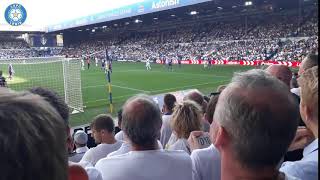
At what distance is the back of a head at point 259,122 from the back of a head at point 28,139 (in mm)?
872

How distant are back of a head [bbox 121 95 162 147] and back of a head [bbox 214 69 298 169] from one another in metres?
1.38

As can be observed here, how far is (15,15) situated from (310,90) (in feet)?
52.0

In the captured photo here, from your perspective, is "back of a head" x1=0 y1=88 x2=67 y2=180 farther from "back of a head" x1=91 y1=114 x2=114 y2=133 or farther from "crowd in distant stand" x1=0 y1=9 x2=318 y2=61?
"crowd in distant stand" x1=0 y1=9 x2=318 y2=61

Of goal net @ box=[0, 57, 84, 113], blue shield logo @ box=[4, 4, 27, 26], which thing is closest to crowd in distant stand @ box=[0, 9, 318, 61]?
goal net @ box=[0, 57, 84, 113]

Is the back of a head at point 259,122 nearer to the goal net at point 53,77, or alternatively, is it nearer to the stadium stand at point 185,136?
the stadium stand at point 185,136

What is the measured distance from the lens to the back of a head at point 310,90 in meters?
2.25

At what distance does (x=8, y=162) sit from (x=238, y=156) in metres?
1.05

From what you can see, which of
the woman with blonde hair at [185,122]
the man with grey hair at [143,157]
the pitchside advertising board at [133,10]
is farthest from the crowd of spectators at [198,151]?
the pitchside advertising board at [133,10]

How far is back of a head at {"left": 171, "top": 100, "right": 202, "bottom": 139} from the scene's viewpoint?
14.7 feet

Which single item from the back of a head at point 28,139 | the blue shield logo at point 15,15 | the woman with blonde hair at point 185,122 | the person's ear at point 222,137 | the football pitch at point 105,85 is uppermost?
the blue shield logo at point 15,15

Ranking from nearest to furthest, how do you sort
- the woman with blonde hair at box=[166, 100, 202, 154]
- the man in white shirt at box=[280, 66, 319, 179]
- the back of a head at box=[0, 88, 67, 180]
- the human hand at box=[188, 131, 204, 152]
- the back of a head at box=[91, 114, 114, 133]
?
1. the back of a head at box=[0, 88, 67, 180]
2. the man in white shirt at box=[280, 66, 319, 179]
3. the human hand at box=[188, 131, 204, 152]
4. the woman with blonde hair at box=[166, 100, 202, 154]
5. the back of a head at box=[91, 114, 114, 133]

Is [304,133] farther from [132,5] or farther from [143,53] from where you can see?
[143,53]

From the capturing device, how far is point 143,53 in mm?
59469

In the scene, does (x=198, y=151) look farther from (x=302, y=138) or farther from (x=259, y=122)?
(x=259, y=122)
